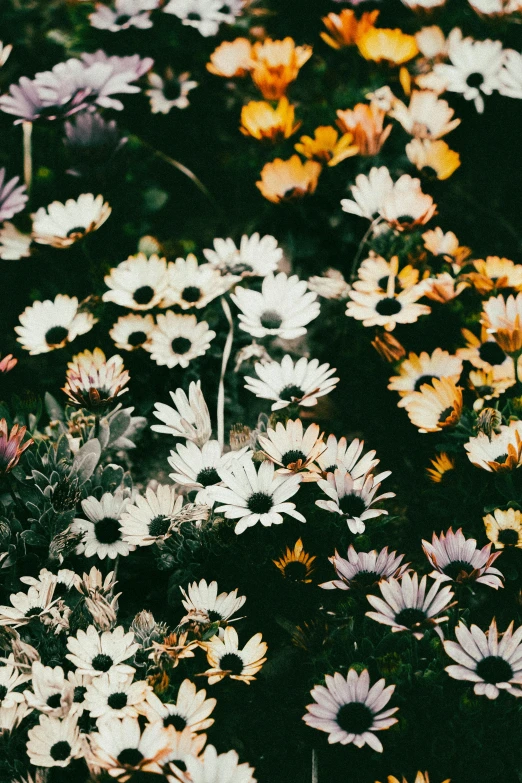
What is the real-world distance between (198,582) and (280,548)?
0.14 meters

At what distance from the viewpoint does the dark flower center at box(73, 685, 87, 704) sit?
1.06 metres

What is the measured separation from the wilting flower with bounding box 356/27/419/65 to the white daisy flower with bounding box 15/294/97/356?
2.94 feet

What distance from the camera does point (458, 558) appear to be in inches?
43.5

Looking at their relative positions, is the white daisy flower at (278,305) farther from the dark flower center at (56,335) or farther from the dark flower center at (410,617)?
the dark flower center at (410,617)

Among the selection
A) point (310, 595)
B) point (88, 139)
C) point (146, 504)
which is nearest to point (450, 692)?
point (310, 595)

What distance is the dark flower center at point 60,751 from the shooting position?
997mm

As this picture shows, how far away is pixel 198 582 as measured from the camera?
1.21 meters

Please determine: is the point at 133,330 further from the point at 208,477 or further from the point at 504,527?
the point at 504,527

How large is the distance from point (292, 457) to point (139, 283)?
530mm

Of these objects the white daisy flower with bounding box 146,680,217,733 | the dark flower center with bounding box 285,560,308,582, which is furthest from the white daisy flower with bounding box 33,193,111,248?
the white daisy flower with bounding box 146,680,217,733

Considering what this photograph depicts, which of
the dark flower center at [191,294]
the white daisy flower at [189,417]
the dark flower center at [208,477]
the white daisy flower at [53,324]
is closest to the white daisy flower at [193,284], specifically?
the dark flower center at [191,294]

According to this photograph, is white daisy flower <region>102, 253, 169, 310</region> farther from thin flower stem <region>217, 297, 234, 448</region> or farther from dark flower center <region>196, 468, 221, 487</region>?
dark flower center <region>196, 468, 221, 487</region>

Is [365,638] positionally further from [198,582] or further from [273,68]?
[273,68]

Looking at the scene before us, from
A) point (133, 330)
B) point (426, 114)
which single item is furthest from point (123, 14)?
point (133, 330)
